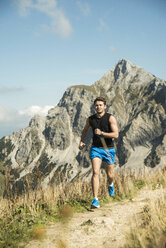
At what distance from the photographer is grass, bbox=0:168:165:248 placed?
152 inches

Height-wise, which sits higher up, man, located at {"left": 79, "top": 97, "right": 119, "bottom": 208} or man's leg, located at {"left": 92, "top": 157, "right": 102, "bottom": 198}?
man, located at {"left": 79, "top": 97, "right": 119, "bottom": 208}

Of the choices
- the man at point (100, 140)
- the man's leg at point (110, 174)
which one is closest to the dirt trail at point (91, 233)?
the man at point (100, 140)

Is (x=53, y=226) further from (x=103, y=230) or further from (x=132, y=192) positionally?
(x=132, y=192)

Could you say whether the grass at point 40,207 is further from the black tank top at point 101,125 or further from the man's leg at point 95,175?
the black tank top at point 101,125

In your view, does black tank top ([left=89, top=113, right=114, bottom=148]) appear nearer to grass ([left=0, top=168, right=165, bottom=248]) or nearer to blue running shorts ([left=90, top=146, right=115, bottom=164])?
blue running shorts ([left=90, top=146, right=115, bottom=164])

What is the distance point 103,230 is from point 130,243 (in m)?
1.32

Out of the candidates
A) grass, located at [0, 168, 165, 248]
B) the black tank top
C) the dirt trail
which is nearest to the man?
the black tank top

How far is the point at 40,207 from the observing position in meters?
5.29

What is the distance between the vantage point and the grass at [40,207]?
3865 mm

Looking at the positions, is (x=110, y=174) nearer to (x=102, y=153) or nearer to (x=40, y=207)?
(x=102, y=153)

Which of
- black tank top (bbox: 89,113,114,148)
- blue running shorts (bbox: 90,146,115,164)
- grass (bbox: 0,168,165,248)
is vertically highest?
black tank top (bbox: 89,113,114,148)

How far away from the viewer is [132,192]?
6.96m

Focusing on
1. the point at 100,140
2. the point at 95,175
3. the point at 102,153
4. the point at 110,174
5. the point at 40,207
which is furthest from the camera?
the point at 110,174

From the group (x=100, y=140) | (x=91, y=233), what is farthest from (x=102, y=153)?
(x=91, y=233)
